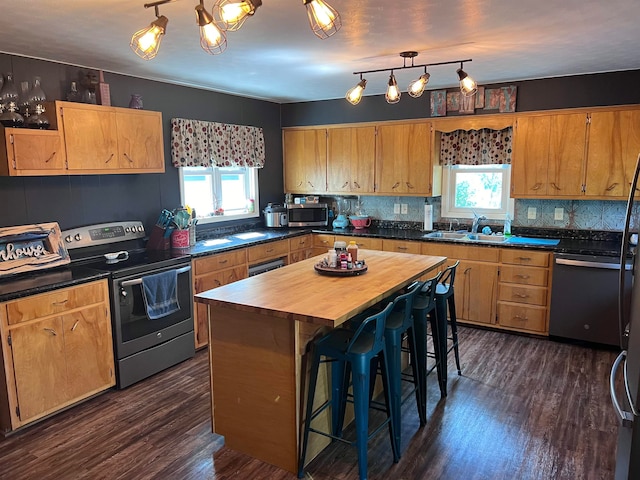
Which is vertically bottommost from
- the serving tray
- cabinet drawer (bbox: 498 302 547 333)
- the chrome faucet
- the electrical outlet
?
cabinet drawer (bbox: 498 302 547 333)

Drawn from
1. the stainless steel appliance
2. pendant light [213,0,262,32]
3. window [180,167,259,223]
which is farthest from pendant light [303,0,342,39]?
the stainless steel appliance

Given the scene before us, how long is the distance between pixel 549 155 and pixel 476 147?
78 cm

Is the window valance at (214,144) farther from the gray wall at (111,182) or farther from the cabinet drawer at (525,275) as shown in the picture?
the cabinet drawer at (525,275)

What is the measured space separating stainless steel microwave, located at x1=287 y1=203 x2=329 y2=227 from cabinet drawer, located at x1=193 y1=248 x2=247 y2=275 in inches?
48.5

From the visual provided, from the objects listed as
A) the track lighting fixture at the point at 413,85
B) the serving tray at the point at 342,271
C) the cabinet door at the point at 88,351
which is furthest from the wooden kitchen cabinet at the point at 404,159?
the cabinet door at the point at 88,351

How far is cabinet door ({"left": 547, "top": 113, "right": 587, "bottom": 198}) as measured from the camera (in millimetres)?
4215

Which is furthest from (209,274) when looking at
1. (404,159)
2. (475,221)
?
(475,221)

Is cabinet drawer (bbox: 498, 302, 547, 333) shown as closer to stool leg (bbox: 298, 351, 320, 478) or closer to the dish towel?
stool leg (bbox: 298, 351, 320, 478)

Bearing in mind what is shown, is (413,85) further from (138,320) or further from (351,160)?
(138,320)

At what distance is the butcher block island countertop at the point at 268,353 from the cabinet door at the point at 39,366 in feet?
3.57

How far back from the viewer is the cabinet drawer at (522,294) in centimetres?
424

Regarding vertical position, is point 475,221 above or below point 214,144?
below

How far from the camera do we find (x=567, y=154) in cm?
427

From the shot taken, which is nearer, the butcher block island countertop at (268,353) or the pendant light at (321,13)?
the pendant light at (321,13)
